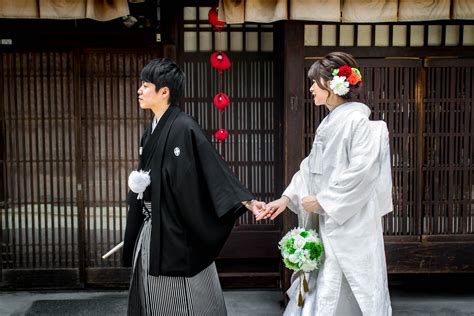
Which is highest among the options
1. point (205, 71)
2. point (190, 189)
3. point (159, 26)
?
point (159, 26)

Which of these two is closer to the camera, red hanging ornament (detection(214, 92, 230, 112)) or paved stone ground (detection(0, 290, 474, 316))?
paved stone ground (detection(0, 290, 474, 316))

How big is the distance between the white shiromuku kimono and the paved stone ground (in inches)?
84.3

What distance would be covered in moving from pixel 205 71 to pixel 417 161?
2.50 meters

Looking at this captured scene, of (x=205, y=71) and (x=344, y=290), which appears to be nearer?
(x=344, y=290)

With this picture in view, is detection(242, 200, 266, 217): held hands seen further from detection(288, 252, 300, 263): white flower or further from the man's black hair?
the man's black hair

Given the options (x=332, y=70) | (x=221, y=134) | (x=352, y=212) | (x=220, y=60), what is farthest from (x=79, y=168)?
(x=352, y=212)

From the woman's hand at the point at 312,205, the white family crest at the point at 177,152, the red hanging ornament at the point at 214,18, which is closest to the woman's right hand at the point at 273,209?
the woman's hand at the point at 312,205

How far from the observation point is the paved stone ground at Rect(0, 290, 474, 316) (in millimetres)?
7113

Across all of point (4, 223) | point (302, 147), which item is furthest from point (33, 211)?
point (302, 147)

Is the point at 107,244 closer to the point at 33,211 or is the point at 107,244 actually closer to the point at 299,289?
the point at 33,211

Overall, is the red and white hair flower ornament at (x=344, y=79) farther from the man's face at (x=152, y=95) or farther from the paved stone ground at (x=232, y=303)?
the paved stone ground at (x=232, y=303)

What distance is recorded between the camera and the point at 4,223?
7789 millimetres

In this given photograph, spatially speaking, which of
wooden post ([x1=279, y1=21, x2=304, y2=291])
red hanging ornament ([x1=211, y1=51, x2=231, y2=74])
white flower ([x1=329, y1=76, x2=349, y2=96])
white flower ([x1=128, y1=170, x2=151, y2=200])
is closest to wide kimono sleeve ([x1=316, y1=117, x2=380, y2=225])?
white flower ([x1=329, y1=76, x2=349, y2=96])

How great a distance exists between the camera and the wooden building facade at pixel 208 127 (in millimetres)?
7199
